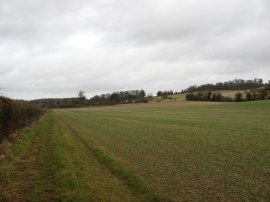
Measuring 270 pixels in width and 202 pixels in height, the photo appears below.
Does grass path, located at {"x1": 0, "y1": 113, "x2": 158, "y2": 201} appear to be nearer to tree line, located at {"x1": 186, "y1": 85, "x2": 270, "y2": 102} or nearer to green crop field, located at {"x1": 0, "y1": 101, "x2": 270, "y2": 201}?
green crop field, located at {"x1": 0, "y1": 101, "x2": 270, "y2": 201}

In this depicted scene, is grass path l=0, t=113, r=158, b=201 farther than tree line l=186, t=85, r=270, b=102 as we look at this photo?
No

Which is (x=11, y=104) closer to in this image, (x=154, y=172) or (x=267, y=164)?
(x=154, y=172)

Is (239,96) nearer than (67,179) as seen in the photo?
No

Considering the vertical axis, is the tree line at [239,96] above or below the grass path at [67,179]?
above

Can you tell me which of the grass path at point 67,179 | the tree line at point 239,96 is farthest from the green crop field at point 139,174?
the tree line at point 239,96

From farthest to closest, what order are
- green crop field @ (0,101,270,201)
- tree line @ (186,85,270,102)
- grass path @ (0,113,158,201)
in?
1. tree line @ (186,85,270,102)
2. green crop field @ (0,101,270,201)
3. grass path @ (0,113,158,201)

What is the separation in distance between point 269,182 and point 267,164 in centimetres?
302

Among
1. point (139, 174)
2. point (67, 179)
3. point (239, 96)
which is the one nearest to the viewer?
point (67, 179)

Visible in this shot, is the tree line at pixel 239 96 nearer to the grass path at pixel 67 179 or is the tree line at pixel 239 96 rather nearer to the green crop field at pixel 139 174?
the green crop field at pixel 139 174

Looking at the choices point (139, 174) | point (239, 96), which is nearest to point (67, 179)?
point (139, 174)

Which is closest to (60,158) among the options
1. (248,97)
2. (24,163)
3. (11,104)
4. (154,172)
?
(24,163)

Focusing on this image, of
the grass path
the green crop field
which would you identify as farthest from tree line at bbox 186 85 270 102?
the grass path

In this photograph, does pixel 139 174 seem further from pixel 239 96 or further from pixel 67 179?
pixel 239 96

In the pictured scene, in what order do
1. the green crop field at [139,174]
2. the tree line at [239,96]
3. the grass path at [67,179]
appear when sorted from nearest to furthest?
the grass path at [67,179] → the green crop field at [139,174] → the tree line at [239,96]
